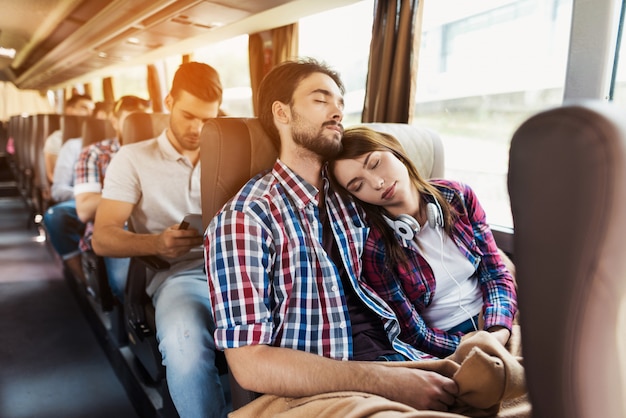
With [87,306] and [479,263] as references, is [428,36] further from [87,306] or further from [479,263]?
[87,306]

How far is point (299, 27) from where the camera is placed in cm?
421

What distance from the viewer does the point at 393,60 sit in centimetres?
304

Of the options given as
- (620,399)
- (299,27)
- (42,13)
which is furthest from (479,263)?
(42,13)

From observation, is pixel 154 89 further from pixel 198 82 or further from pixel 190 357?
pixel 190 357

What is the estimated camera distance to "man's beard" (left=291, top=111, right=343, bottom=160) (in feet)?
4.91

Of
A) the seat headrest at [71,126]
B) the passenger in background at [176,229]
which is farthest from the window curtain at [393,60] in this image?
the seat headrest at [71,126]

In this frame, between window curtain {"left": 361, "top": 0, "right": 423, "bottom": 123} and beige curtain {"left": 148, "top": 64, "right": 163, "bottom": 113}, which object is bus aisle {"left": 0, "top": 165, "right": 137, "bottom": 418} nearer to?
window curtain {"left": 361, "top": 0, "right": 423, "bottom": 123}

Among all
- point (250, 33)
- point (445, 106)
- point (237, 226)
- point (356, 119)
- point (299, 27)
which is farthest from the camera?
point (250, 33)

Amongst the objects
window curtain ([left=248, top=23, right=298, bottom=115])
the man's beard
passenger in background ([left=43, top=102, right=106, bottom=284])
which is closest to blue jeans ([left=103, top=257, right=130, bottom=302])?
passenger in background ([left=43, top=102, right=106, bottom=284])

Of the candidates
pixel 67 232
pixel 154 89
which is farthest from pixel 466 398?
pixel 154 89

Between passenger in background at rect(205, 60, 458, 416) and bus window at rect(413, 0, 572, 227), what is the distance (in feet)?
3.95

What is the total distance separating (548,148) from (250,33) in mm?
4738

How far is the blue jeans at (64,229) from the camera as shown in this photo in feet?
11.5

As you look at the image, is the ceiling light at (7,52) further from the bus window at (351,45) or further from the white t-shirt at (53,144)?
the bus window at (351,45)
